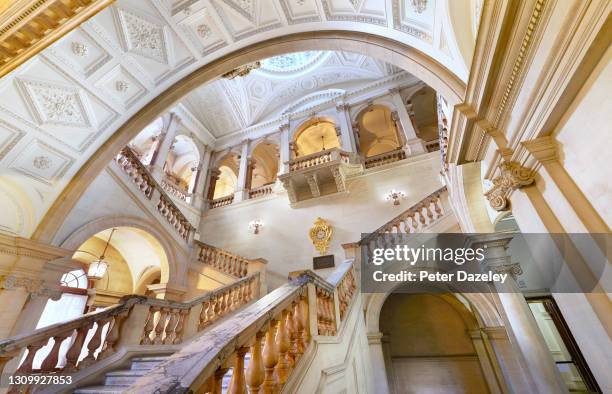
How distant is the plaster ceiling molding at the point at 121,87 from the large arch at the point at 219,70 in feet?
0.93

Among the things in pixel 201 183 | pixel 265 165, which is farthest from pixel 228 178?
pixel 201 183

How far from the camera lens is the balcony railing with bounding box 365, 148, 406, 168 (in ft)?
30.3

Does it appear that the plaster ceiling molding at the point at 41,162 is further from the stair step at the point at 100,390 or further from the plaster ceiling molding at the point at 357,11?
the plaster ceiling molding at the point at 357,11

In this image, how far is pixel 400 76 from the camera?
1097 cm

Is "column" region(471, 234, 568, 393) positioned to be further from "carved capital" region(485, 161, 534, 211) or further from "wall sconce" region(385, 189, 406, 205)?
"wall sconce" region(385, 189, 406, 205)

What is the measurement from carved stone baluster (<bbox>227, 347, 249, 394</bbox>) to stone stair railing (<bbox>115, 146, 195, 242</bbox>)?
6691mm

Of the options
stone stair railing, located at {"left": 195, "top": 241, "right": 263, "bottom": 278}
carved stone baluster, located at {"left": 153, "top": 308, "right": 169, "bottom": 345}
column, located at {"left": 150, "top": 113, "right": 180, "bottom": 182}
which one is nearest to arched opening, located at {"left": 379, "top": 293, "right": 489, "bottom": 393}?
stone stair railing, located at {"left": 195, "top": 241, "right": 263, "bottom": 278}

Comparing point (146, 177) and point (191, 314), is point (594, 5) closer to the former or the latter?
point (191, 314)

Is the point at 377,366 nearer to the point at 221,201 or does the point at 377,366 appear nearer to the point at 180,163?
the point at 221,201

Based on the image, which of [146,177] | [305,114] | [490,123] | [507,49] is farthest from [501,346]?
[305,114]

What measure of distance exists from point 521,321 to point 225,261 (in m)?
6.86

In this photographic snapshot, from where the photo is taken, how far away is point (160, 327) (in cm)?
414

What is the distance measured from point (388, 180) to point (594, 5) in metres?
7.59

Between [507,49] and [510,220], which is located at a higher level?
[510,220]
